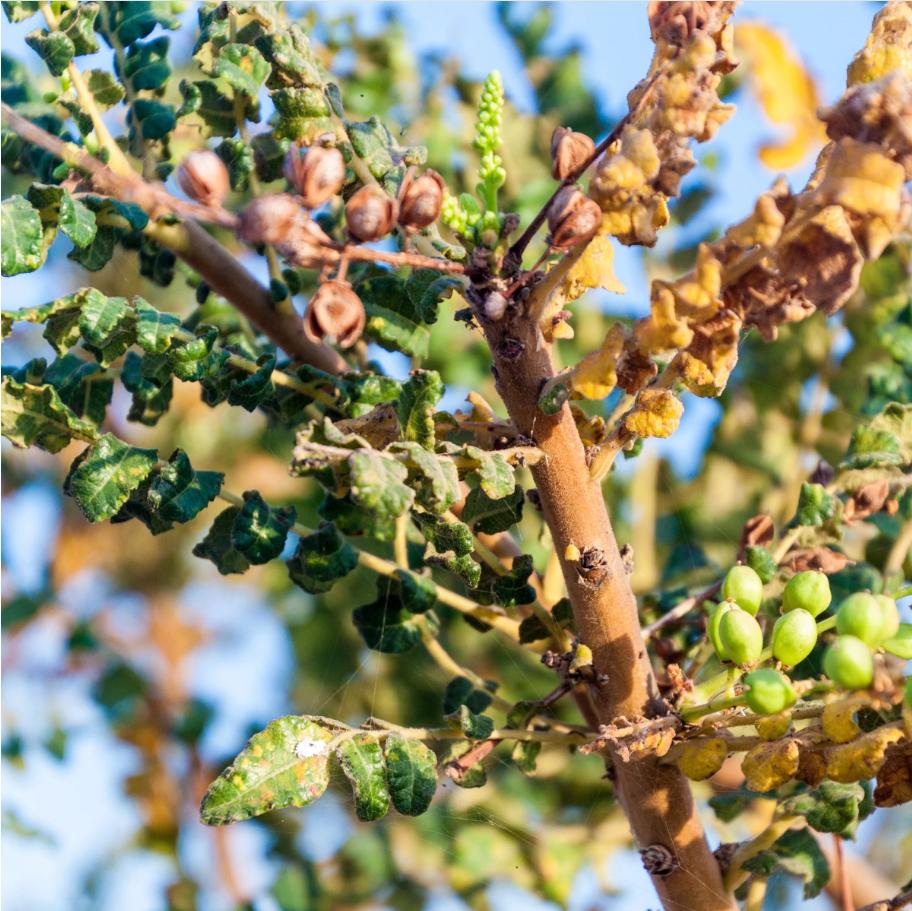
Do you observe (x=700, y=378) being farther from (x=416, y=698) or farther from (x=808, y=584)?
(x=416, y=698)

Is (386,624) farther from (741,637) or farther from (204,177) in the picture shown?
(204,177)

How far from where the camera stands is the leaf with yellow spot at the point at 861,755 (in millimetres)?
709

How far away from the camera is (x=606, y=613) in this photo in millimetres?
852

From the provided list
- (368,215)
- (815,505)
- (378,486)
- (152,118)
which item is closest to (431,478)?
(378,486)

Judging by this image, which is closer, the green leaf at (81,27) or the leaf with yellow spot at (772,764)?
the leaf with yellow spot at (772,764)

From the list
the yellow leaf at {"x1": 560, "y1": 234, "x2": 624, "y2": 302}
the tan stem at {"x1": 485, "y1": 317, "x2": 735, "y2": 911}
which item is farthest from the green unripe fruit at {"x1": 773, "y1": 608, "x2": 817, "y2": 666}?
the yellow leaf at {"x1": 560, "y1": 234, "x2": 624, "y2": 302}

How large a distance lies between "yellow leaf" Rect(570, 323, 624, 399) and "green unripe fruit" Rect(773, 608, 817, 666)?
0.61 feet

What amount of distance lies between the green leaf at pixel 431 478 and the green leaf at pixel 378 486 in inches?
0.9

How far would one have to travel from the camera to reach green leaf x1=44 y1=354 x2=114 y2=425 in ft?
3.34

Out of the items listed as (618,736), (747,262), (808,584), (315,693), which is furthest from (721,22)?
(315,693)

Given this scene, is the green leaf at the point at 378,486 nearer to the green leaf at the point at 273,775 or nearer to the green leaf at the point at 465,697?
the green leaf at the point at 273,775

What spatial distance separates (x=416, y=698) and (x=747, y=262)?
1.18 m

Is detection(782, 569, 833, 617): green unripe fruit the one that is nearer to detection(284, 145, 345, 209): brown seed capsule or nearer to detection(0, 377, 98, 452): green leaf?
detection(284, 145, 345, 209): brown seed capsule

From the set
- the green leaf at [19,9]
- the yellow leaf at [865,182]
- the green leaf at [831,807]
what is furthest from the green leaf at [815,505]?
the green leaf at [19,9]
